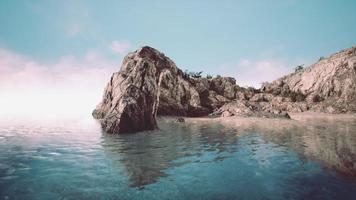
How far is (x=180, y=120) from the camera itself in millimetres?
45000

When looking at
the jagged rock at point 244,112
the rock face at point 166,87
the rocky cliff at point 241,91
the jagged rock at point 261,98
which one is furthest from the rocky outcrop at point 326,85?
the jagged rock at point 244,112

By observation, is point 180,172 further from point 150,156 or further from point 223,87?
point 223,87

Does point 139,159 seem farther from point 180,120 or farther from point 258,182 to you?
point 180,120

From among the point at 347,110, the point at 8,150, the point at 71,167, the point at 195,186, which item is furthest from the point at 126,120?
the point at 347,110

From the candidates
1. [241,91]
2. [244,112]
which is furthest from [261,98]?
[244,112]

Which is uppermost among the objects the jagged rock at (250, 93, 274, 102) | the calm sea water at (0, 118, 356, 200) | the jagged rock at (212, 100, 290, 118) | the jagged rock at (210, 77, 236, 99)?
the jagged rock at (210, 77, 236, 99)

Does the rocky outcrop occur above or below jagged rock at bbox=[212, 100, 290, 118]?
above

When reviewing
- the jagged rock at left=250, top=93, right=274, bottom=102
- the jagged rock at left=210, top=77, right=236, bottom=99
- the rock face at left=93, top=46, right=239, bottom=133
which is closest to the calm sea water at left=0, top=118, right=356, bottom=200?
the rock face at left=93, top=46, right=239, bottom=133

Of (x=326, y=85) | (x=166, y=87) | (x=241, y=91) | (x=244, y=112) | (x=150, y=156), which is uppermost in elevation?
(x=326, y=85)

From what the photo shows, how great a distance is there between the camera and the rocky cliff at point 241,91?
62.2 meters

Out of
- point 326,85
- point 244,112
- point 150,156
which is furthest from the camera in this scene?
point 326,85

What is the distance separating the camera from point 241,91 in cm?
8362

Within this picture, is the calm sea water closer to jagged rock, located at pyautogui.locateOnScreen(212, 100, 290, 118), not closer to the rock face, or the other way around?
the rock face

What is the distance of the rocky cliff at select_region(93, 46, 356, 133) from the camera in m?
62.2
